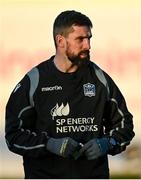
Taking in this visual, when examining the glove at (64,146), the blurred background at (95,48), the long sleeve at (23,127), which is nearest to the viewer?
the glove at (64,146)

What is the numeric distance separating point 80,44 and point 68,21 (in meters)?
0.13

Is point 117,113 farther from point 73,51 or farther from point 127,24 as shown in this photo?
point 127,24

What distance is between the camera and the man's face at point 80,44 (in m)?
3.07

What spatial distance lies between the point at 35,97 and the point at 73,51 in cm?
29

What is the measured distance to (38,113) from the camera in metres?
3.09

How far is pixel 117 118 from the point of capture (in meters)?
3.14

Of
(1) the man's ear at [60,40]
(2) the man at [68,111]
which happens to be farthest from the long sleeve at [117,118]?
(1) the man's ear at [60,40]

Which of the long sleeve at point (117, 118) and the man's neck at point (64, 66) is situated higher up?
the man's neck at point (64, 66)

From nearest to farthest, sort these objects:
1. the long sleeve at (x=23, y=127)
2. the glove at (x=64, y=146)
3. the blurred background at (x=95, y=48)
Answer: the glove at (x=64, y=146), the long sleeve at (x=23, y=127), the blurred background at (x=95, y=48)

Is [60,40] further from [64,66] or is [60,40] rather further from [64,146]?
[64,146]

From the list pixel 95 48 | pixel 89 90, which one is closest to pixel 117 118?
pixel 89 90

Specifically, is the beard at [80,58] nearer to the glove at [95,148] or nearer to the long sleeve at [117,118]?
the long sleeve at [117,118]

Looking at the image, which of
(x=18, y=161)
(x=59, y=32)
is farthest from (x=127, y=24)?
(x=59, y=32)

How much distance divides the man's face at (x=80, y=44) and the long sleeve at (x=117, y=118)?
0.16 m
